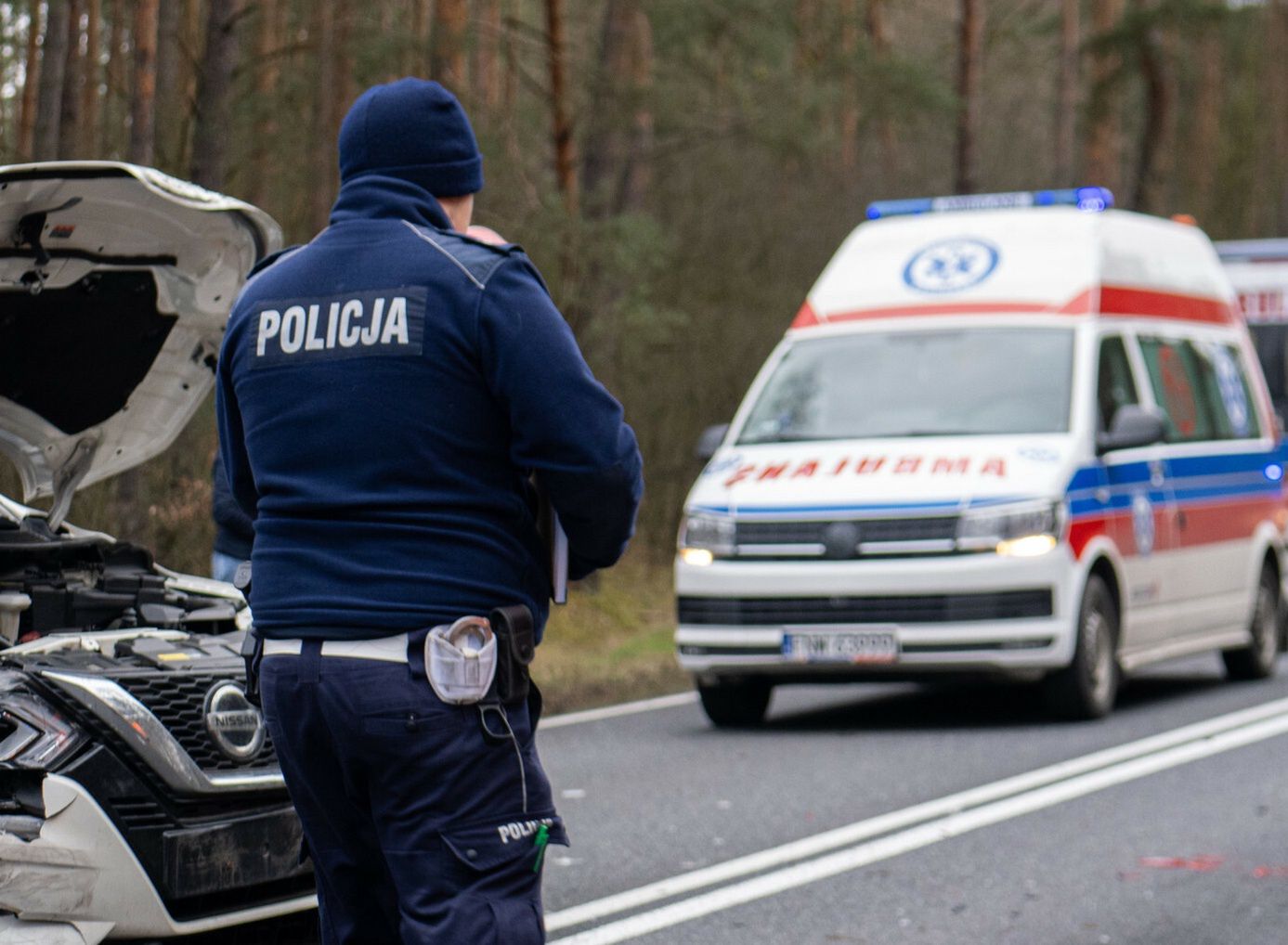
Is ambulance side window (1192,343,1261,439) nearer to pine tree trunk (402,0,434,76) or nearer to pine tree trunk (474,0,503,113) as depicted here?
pine tree trunk (402,0,434,76)

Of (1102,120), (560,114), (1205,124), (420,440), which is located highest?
(1205,124)

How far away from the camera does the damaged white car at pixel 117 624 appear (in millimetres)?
4676

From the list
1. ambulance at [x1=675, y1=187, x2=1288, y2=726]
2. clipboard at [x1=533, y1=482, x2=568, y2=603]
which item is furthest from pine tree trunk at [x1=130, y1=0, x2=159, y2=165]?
clipboard at [x1=533, y1=482, x2=568, y2=603]

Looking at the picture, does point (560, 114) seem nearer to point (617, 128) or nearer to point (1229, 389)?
point (617, 128)

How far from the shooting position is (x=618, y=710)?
12.0 meters

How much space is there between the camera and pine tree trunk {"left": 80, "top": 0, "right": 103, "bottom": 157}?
1402 cm

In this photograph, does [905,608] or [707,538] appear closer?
[905,608]

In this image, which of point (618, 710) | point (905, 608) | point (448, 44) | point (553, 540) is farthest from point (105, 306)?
point (448, 44)

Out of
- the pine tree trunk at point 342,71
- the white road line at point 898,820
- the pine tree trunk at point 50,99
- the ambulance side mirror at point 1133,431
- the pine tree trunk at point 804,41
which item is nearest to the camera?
the white road line at point 898,820

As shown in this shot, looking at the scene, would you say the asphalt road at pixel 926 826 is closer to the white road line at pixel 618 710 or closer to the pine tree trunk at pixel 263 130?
the white road line at pixel 618 710

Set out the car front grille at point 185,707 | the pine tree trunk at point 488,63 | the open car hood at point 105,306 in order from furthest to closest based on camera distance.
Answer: the pine tree trunk at point 488,63
the open car hood at point 105,306
the car front grille at point 185,707

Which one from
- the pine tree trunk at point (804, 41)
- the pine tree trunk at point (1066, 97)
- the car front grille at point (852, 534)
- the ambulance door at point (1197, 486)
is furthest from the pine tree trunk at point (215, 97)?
the pine tree trunk at point (1066, 97)

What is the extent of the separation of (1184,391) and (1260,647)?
1906mm

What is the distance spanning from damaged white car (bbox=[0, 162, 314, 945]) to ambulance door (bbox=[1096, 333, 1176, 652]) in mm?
6292
